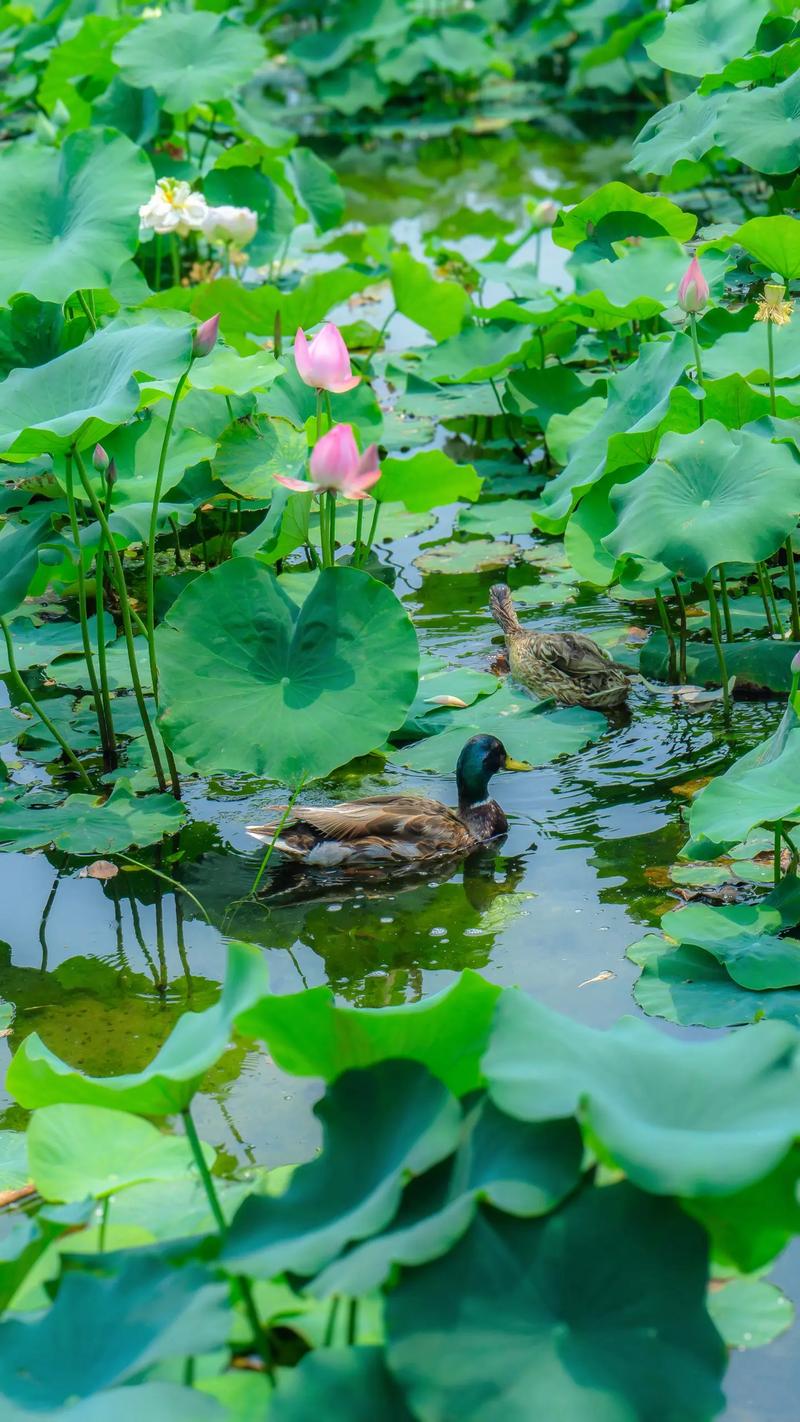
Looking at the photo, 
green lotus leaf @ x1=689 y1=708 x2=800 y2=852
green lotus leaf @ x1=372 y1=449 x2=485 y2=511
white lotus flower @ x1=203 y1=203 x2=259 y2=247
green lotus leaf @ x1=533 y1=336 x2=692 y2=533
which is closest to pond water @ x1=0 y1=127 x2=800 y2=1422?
green lotus leaf @ x1=689 y1=708 x2=800 y2=852

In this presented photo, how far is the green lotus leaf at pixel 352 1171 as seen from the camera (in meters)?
1.59

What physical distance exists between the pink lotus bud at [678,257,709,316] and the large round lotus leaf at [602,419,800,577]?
28 centimetres

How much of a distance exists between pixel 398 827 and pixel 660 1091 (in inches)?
71.4

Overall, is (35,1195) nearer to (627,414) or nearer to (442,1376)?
(442,1376)

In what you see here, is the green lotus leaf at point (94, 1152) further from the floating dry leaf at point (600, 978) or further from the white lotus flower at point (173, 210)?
the white lotus flower at point (173, 210)

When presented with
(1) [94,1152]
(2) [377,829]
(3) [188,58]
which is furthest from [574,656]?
(3) [188,58]

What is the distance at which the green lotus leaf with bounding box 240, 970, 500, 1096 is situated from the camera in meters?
1.80

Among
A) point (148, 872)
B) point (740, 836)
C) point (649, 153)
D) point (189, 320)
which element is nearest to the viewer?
point (740, 836)

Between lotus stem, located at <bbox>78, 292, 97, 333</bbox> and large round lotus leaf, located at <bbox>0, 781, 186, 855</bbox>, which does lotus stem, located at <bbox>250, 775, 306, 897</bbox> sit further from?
lotus stem, located at <bbox>78, 292, 97, 333</bbox>

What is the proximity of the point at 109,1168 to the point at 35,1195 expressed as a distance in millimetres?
561

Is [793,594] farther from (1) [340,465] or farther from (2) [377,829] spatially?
(1) [340,465]

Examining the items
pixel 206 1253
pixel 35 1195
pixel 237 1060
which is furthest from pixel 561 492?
pixel 206 1253

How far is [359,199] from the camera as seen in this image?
10734 mm

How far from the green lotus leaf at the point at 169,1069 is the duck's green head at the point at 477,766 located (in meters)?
1.73
